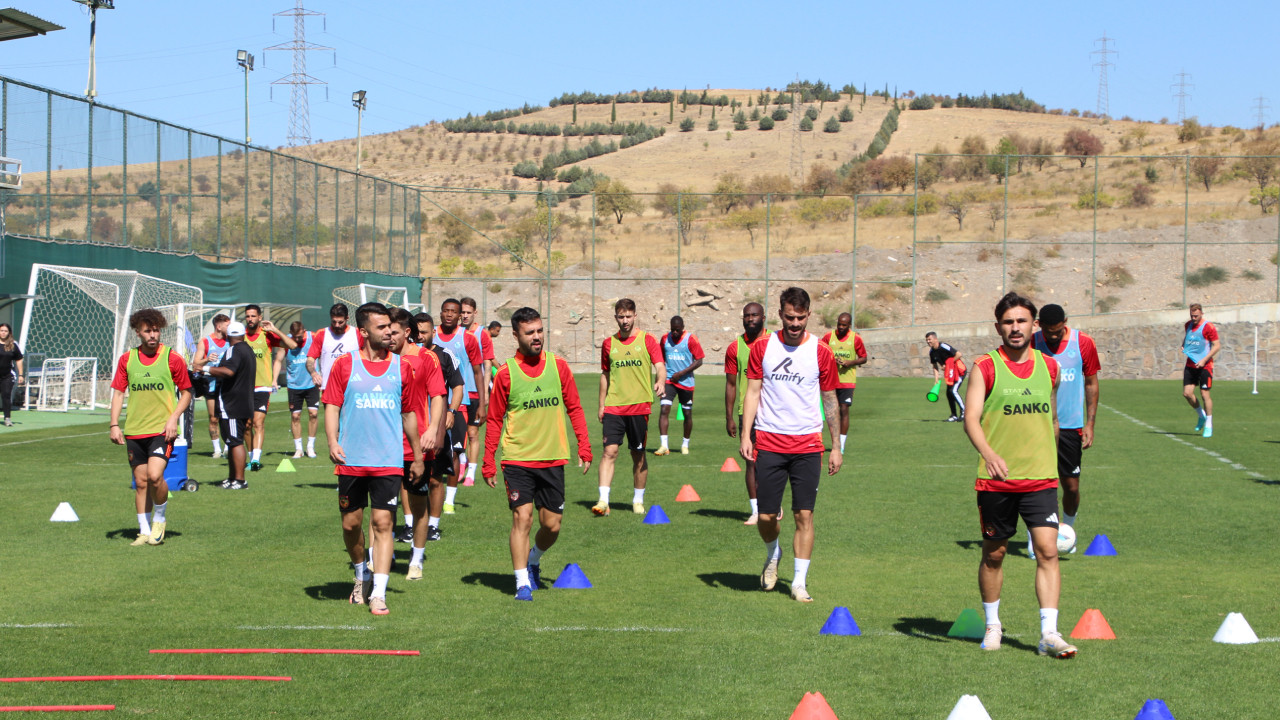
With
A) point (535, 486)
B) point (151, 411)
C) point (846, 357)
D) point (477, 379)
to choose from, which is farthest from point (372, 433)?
point (846, 357)

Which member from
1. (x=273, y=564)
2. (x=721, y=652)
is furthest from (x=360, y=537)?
(x=721, y=652)

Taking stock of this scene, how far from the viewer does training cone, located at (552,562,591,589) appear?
8.30 metres

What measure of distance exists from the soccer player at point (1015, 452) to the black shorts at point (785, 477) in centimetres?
152

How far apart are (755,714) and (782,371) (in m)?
3.01

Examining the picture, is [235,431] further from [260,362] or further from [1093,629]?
[1093,629]

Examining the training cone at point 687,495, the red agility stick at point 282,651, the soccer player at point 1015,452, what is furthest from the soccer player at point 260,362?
the soccer player at point 1015,452

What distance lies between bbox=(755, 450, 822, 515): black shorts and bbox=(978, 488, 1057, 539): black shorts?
1.55 m

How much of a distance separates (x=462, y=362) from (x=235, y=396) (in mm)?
2796

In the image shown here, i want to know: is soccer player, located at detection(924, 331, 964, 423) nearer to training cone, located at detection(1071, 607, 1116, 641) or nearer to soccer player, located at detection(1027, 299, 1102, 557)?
soccer player, located at detection(1027, 299, 1102, 557)

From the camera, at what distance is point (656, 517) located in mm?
11398

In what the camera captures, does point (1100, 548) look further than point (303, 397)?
No

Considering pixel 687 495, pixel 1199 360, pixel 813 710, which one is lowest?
pixel 687 495

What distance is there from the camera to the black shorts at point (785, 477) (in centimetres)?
793

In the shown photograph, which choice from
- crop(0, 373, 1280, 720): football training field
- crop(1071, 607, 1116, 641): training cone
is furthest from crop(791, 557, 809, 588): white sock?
crop(1071, 607, 1116, 641): training cone
